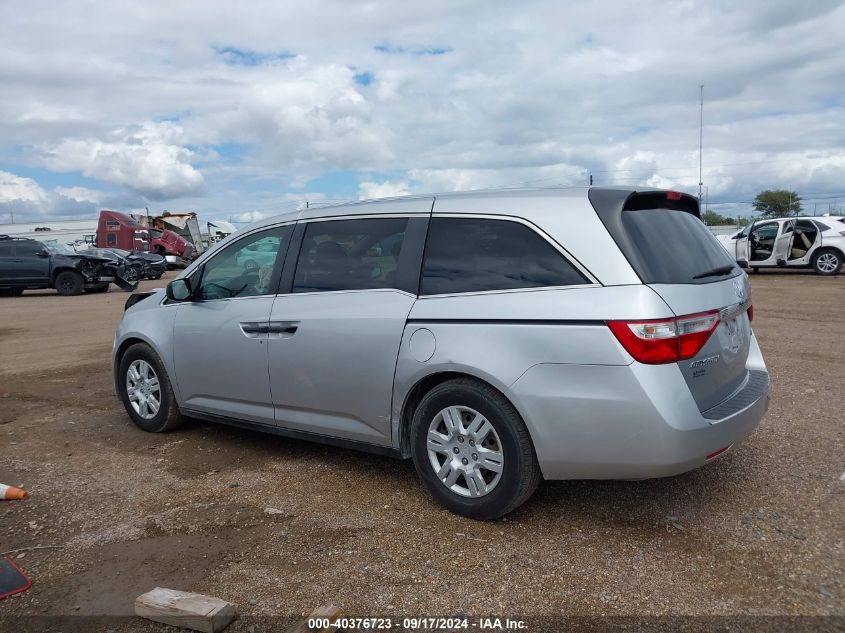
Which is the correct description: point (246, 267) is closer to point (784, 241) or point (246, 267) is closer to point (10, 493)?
point (10, 493)

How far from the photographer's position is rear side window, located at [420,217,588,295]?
3.60 meters

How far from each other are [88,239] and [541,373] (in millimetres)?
39846

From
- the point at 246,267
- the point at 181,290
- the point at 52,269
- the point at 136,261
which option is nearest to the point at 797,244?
the point at 246,267

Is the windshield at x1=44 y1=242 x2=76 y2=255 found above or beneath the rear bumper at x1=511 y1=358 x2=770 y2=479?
above

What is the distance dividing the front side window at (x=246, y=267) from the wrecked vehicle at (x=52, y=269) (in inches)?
675

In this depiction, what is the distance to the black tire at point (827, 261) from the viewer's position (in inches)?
747

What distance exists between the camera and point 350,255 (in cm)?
443

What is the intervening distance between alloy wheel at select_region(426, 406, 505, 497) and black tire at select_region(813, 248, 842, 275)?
18577 mm

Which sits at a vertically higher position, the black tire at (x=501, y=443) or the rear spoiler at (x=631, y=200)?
the rear spoiler at (x=631, y=200)

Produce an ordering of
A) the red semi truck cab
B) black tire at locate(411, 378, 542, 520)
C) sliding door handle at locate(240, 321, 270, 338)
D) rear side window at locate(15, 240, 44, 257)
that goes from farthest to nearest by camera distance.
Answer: the red semi truck cab < rear side window at locate(15, 240, 44, 257) < sliding door handle at locate(240, 321, 270, 338) < black tire at locate(411, 378, 542, 520)

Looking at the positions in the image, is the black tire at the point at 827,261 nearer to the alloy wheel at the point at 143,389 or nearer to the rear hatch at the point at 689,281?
the rear hatch at the point at 689,281

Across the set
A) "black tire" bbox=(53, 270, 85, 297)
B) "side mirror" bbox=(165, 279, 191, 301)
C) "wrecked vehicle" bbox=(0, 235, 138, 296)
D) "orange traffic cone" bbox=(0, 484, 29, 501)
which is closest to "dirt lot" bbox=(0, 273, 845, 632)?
"orange traffic cone" bbox=(0, 484, 29, 501)

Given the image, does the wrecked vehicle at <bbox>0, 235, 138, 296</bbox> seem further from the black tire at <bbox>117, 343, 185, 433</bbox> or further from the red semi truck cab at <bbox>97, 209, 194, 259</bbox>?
the black tire at <bbox>117, 343, 185, 433</bbox>

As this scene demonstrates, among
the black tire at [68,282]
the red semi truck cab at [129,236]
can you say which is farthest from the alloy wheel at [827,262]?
the red semi truck cab at [129,236]
